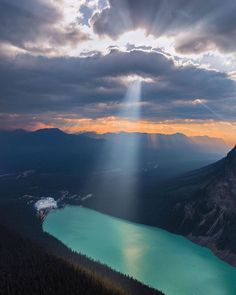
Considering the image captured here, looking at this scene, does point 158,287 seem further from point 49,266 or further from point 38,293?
point 38,293

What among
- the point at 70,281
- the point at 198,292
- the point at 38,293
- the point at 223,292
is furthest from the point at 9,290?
the point at 223,292

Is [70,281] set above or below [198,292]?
above

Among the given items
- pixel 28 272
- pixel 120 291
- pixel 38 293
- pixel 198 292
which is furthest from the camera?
pixel 198 292

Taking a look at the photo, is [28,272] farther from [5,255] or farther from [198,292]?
[198,292]

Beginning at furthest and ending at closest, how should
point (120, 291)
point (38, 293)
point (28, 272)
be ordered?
point (28, 272), point (120, 291), point (38, 293)

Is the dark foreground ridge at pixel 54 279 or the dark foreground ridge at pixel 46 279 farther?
the dark foreground ridge at pixel 54 279

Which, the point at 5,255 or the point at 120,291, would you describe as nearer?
the point at 120,291

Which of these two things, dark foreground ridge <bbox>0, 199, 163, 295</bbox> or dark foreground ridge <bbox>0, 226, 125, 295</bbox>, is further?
dark foreground ridge <bbox>0, 199, 163, 295</bbox>

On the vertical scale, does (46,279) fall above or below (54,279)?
above

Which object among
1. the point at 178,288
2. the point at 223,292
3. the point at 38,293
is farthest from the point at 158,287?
the point at 38,293

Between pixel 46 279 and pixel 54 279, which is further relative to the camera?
pixel 54 279
